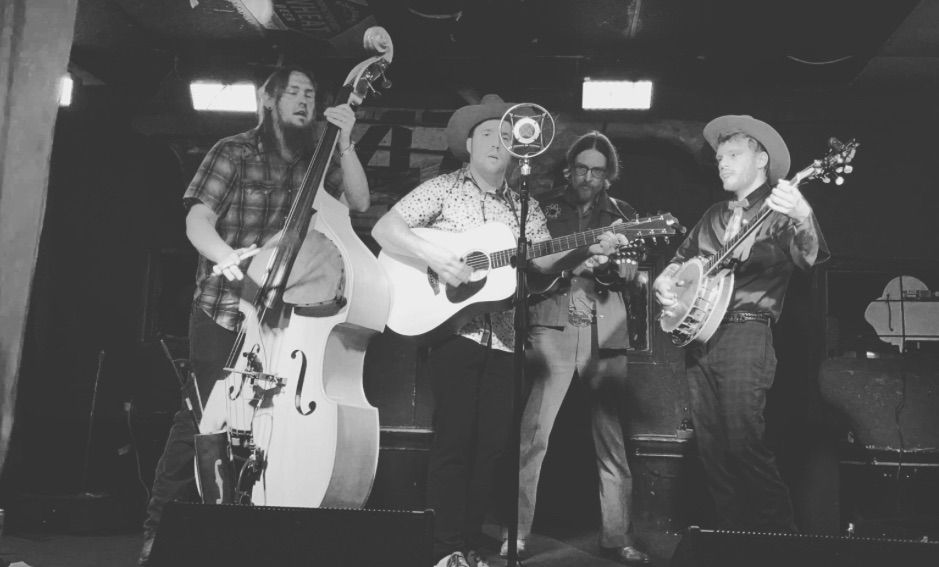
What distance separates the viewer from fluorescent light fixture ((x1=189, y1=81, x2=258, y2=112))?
5.48 meters

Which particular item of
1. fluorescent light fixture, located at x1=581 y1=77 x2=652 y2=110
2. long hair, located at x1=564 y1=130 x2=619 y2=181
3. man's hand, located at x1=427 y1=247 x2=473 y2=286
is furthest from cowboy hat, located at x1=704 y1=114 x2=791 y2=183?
man's hand, located at x1=427 y1=247 x2=473 y2=286

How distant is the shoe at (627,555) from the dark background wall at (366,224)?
99 cm

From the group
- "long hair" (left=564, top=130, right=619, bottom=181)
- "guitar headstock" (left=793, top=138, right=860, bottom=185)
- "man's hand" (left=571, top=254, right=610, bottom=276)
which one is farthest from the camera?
"long hair" (left=564, top=130, right=619, bottom=181)

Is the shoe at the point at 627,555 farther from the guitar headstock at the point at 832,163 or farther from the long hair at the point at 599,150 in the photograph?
the long hair at the point at 599,150

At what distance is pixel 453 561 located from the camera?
3156 mm

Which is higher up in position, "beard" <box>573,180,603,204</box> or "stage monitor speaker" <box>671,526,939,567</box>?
"beard" <box>573,180,603,204</box>

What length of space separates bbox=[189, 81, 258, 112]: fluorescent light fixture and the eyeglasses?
7.63ft

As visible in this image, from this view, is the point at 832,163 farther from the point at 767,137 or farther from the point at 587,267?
the point at 587,267

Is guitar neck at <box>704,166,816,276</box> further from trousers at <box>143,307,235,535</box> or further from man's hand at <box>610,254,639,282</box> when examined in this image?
trousers at <box>143,307,235,535</box>

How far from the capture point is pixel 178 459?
3564mm

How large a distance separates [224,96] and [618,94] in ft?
8.90

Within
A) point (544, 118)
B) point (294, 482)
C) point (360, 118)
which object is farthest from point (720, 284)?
point (360, 118)

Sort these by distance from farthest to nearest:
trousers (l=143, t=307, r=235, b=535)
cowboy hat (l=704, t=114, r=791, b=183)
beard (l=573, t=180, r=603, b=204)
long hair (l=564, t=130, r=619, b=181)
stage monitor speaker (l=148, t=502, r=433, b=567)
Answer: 1. long hair (l=564, t=130, r=619, b=181)
2. beard (l=573, t=180, r=603, b=204)
3. cowboy hat (l=704, t=114, r=791, b=183)
4. trousers (l=143, t=307, r=235, b=535)
5. stage monitor speaker (l=148, t=502, r=433, b=567)

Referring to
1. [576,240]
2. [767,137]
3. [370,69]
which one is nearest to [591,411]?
[576,240]
